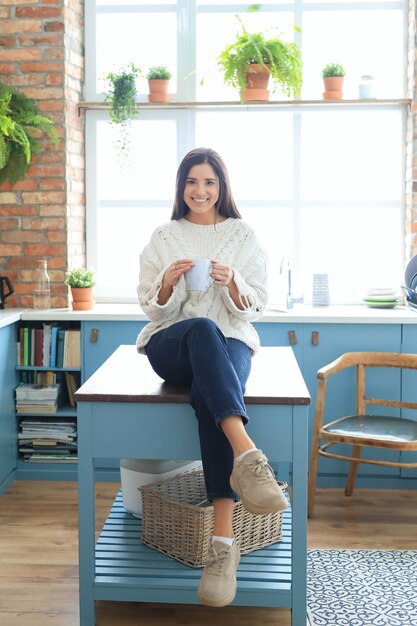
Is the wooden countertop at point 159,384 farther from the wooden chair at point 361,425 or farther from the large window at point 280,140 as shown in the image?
the large window at point 280,140

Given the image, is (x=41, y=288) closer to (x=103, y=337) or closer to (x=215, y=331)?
(x=103, y=337)

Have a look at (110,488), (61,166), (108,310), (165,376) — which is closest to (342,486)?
(110,488)

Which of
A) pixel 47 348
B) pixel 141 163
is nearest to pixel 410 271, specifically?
pixel 141 163

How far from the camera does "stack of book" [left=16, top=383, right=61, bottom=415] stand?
410 centimetres

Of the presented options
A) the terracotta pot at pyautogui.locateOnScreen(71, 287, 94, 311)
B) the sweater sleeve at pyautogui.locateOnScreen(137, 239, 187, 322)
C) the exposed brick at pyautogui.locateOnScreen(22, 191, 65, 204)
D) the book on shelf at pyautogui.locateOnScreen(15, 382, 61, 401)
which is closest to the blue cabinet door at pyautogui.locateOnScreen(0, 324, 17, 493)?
the book on shelf at pyautogui.locateOnScreen(15, 382, 61, 401)

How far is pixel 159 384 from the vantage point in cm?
269

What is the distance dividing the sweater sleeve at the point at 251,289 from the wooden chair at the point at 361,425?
799 millimetres

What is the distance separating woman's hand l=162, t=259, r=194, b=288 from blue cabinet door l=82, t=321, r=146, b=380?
1.38 meters

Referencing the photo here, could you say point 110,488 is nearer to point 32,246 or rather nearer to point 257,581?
point 32,246

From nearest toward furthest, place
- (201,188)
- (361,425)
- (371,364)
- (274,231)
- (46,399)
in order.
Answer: (201,188), (361,425), (371,364), (46,399), (274,231)

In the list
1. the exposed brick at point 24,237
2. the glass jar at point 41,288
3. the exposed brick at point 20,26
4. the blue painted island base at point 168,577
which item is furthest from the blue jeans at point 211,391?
the exposed brick at point 20,26

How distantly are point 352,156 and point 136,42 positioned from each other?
4.31 ft

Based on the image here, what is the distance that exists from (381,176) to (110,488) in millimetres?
2160

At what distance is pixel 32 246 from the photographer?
430cm
